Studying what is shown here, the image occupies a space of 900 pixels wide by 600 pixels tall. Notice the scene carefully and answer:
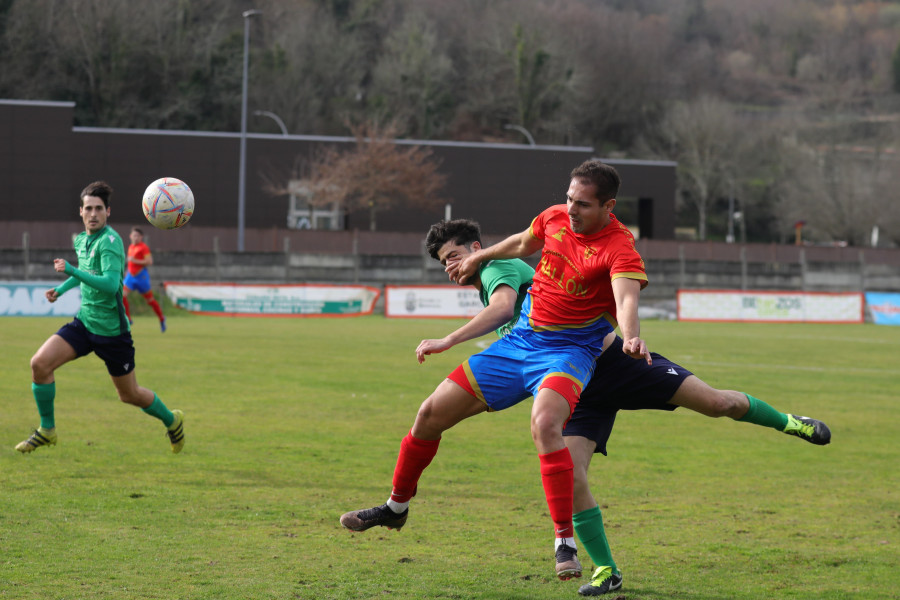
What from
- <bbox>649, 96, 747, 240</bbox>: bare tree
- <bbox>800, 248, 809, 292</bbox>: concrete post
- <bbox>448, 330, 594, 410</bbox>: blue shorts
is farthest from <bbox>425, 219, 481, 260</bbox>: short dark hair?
<bbox>649, 96, 747, 240</bbox>: bare tree

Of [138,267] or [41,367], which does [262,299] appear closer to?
[138,267]

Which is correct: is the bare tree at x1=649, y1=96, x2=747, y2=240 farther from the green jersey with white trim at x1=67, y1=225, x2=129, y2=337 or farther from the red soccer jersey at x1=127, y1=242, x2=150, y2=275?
the green jersey with white trim at x1=67, y1=225, x2=129, y2=337

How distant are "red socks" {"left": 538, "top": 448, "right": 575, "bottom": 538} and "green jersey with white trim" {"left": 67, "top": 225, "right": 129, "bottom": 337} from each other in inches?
191

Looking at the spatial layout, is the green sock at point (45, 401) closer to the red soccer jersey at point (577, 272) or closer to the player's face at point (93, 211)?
the player's face at point (93, 211)

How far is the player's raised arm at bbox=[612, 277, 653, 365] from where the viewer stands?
505cm

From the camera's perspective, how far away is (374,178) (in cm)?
5319

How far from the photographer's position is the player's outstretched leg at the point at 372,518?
5.93 metres

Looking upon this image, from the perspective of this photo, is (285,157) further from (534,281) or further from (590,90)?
(590,90)

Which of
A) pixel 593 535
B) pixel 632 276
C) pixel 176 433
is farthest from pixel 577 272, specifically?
pixel 176 433

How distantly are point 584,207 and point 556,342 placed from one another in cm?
76

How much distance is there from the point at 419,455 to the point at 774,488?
3946mm

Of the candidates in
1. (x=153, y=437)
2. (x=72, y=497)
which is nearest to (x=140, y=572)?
(x=72, y=497)

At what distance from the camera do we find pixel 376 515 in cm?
598

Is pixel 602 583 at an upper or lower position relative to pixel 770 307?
upper
